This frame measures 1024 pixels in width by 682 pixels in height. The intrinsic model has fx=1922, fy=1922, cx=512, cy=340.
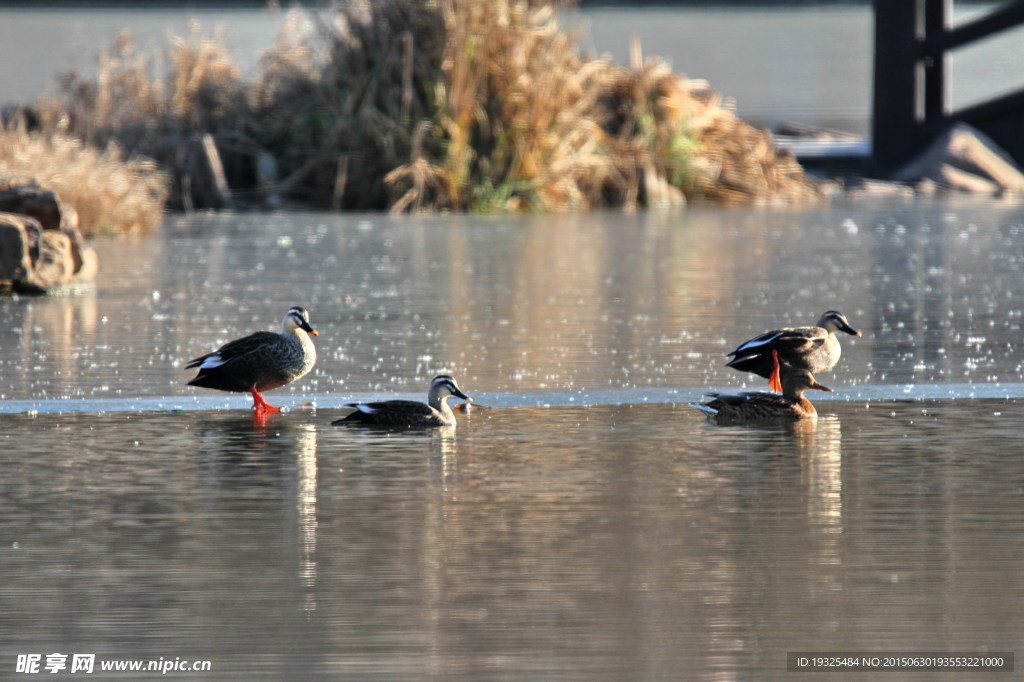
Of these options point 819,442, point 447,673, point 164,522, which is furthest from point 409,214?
point 447,673

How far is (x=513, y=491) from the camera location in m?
7.34

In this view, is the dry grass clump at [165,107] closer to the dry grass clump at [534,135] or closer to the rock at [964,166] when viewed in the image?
the dry grass clump at [534,135]

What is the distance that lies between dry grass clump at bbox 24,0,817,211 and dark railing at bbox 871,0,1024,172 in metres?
2.38

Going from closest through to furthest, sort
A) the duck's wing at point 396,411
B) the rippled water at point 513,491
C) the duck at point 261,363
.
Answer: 1. the rippled water at point 513,491
2. the duck's wing at point 396,411
3. the duck at point 261,363

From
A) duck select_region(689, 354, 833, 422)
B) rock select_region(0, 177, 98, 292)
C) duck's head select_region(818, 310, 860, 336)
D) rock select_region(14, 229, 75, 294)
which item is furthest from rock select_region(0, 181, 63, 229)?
duck select_region(689, 354, 833, 422)

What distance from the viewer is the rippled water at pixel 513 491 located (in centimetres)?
537

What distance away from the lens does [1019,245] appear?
60.7 ft

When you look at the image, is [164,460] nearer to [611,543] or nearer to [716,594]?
[611,543]

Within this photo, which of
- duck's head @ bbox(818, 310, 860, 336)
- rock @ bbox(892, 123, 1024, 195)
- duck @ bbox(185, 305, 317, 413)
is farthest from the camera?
rock @ bbox(892, 123, 1024, 195)

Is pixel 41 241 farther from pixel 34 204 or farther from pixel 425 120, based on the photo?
pixel 425 120

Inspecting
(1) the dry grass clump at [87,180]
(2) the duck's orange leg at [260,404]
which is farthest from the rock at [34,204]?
(2) the duck's orange leg at [260,404]

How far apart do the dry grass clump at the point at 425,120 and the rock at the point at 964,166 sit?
2047 millimetres

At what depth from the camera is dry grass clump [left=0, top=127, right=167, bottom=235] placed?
19.2 meters

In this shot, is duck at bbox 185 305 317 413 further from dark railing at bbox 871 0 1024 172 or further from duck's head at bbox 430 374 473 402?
dark railing at bbox 871 0 1024 172
